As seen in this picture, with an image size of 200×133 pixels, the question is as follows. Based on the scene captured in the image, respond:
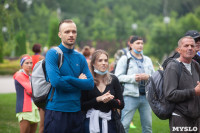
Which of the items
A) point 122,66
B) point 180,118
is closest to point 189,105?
point 180,118

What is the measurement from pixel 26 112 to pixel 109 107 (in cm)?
211

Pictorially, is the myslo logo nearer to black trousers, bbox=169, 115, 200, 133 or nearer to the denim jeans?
black trousers, bbox=169, 115, 200, 133

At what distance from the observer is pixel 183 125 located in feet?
14.5

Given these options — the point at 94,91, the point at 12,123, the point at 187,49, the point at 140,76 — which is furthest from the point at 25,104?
the point at 12,123

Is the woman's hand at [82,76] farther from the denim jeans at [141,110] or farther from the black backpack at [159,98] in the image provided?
the denim jeans at [141,110]

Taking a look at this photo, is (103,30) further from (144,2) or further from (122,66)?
(122,66)

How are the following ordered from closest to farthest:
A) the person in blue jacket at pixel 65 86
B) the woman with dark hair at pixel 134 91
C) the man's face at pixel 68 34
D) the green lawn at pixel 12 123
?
the person in blue jacket at pixel 65 86 < the man's face at pixel 68 34 < the woman with dark hair at pixel 134 91 < the green lawn at pixel 12 123

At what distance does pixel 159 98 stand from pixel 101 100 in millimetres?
772

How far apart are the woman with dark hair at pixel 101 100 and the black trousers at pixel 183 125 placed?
31.0 inches

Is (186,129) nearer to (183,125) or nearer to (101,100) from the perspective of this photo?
(183,125)

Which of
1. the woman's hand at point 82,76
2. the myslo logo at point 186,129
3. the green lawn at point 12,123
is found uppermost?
the woman's hand at point 82,76

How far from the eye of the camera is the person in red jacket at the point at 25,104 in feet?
20.5

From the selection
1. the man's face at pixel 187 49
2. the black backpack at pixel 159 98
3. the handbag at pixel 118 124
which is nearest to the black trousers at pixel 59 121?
the handbag at pixel 118 124

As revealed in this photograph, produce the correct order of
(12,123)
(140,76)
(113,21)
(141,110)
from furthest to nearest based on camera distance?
(113,21) → (12,123) → (141,110) → (140,76)
